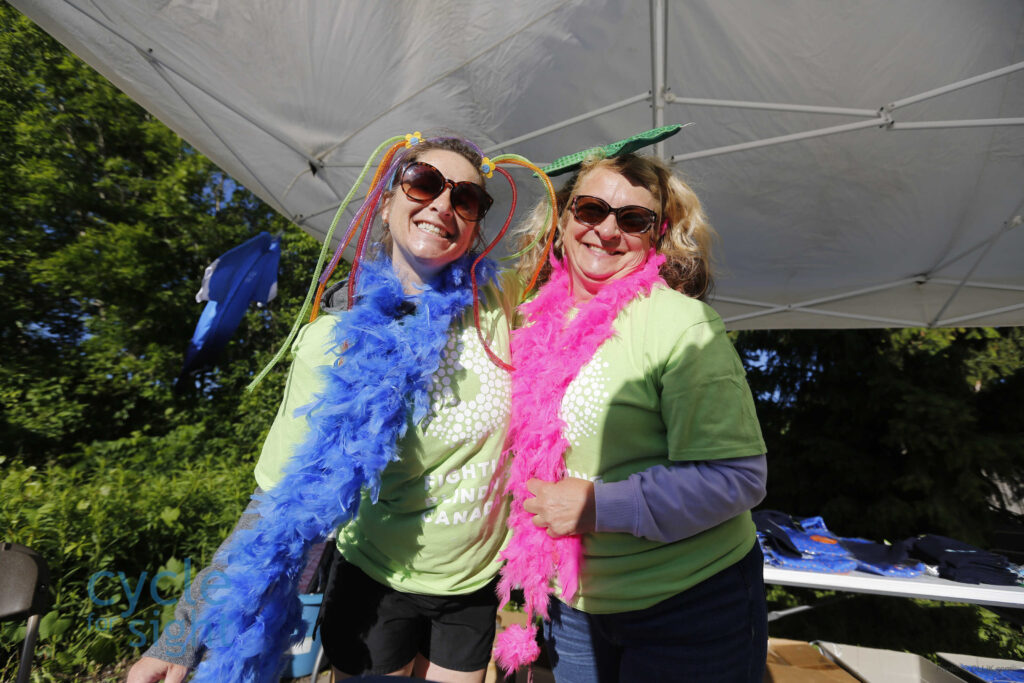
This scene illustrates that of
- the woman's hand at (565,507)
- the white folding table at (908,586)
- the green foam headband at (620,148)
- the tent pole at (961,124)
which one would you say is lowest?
the white folding table at (908,586)

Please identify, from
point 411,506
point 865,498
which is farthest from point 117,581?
point 865,498

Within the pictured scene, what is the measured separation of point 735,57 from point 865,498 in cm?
567

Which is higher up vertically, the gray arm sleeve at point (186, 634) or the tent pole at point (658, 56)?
the tent pole at point (658, 56)

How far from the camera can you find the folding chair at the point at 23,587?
1.22 metres

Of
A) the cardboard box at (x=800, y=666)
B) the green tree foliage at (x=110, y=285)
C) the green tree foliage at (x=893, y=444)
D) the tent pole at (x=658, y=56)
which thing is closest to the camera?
the tent pole at (x=658, y=56)

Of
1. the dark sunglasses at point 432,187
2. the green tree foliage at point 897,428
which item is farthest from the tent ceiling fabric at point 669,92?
the green tree foliage at point 897,428

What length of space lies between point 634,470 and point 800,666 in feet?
7.34

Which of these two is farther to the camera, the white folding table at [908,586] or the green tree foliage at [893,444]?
the green tree foliage at [893,444]

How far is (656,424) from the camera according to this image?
1.00m

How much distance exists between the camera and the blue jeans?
3.15 feet

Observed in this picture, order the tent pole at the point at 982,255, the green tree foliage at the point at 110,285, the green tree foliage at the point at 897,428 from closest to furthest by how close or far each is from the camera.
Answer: the tent pole at the point at 982,255
the green tree foliage at the point at 897,428
the green tree foliage at the point at 110,285

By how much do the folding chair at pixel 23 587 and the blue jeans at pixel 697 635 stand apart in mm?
1399

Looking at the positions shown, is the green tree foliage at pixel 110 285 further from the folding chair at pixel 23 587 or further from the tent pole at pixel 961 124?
the tent pole at pixel 961 124

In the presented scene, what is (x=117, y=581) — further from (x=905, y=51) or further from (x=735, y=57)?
(x=905, y=51)
